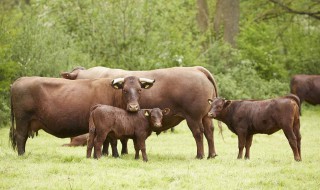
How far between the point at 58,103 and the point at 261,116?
4.24 m

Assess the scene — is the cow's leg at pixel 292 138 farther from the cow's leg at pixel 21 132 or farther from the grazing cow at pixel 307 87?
the grazing cow at pixel 307 87

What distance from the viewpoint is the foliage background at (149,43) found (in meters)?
23.5

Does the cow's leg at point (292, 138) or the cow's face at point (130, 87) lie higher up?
the cow's face at point (130, 87)

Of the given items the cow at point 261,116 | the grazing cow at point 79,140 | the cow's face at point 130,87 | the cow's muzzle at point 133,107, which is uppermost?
the cow's face at point 130,87

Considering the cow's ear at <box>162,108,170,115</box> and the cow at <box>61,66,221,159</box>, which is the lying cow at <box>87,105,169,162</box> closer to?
the cow's ear at <box>162,108,170,115</box>

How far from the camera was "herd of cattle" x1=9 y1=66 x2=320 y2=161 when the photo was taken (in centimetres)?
1331

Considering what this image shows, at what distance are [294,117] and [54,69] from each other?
38.5 ft

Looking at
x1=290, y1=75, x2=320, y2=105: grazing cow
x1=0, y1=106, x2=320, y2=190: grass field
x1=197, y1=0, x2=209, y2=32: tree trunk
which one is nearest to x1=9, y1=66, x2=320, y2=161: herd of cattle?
x1=0, y1=106, x2=320, y2=190: grass field

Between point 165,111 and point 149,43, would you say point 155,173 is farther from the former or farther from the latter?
point 149,43

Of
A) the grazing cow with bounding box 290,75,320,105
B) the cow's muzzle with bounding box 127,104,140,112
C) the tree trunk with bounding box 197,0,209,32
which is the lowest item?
the grazing cow with bounding box 290,75,320,105

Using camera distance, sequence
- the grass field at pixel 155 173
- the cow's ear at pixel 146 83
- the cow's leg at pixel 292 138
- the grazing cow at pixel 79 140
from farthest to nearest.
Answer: the grazing cow at pixel 79 140 → the cow's ear at pixel 146 83 → the cow's leg at pixel 292 138 → the grass field at pixel 155 173

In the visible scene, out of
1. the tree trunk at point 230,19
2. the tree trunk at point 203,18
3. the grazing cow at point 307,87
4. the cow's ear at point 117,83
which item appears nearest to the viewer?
the cow's ear at point 117,83

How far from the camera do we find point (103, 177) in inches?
430

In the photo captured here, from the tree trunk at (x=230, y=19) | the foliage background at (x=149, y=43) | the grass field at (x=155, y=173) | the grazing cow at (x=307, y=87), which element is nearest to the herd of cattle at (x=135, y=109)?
the grass field at (x=155, y=173)
